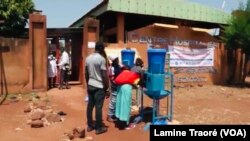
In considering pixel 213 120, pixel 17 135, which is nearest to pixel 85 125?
pixel 17 135

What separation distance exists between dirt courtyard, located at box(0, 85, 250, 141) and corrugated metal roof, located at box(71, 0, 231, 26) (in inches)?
126

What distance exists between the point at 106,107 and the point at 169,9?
6604mm

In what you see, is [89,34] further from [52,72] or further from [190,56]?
[190,56]

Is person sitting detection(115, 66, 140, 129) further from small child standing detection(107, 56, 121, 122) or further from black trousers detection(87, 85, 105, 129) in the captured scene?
black trousers detection(87, 85, 105, 129)

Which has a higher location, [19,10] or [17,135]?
[19,10]

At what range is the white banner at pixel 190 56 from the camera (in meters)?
15.2

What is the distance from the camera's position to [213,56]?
1658 centimetres

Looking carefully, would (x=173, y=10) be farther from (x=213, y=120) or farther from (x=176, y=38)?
(x=213, y=120)

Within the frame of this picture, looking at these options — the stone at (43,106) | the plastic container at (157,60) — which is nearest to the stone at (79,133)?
the plastic container at (157,60)

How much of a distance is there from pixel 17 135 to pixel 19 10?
34.1 feet

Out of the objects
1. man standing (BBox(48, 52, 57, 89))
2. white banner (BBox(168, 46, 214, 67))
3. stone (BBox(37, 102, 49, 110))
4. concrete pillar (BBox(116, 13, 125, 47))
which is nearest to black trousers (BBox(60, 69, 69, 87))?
man standing (BBox(48, 52, 57, 89))

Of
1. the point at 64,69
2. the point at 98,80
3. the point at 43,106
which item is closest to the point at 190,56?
the point at 64,69

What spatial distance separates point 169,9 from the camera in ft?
49.4

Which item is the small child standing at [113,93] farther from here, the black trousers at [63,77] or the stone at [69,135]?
the black trousers at [63,77]
